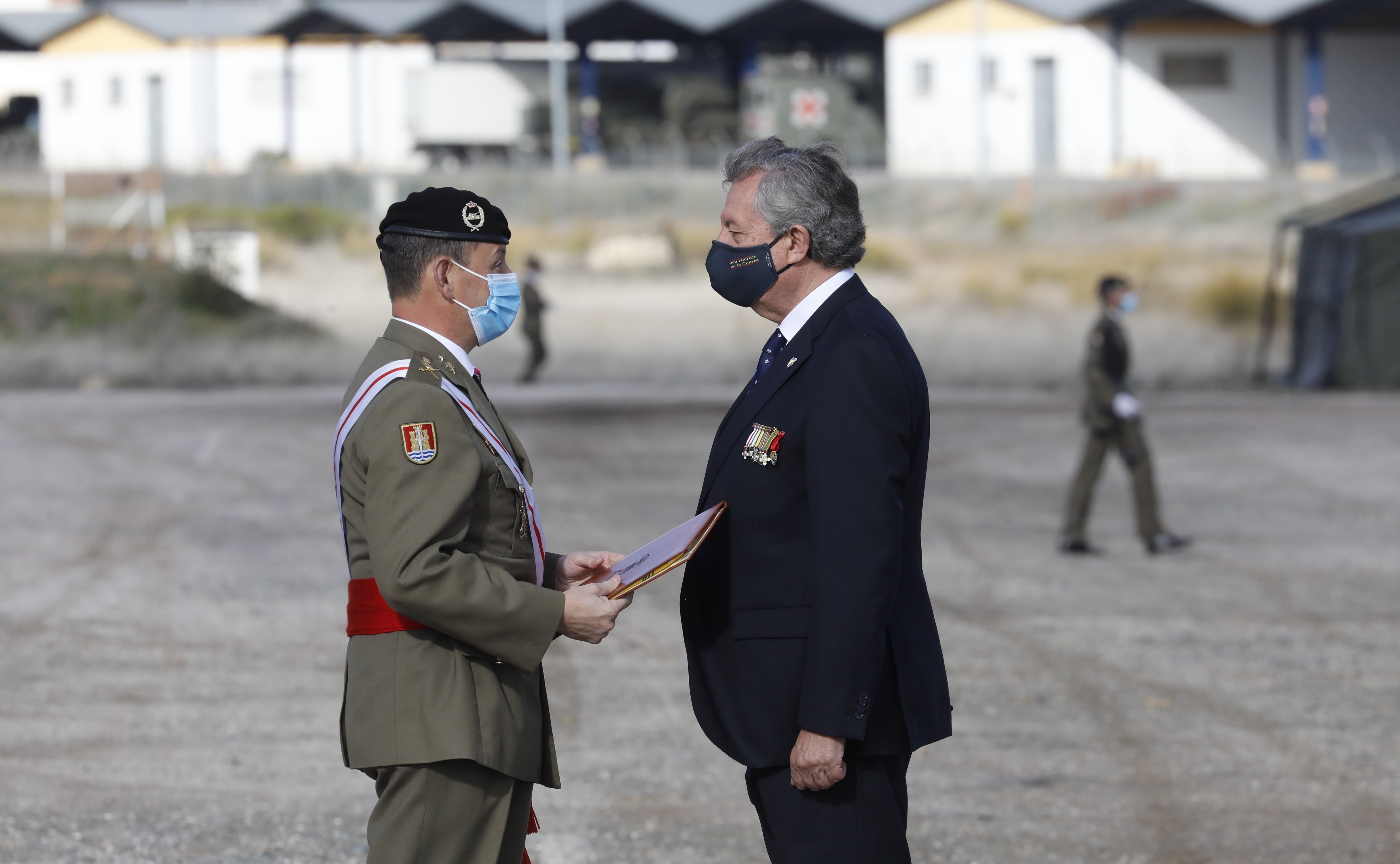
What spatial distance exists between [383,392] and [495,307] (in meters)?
0.36

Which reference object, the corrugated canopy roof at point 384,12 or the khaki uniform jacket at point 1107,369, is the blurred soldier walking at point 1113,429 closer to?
the khaki uniform jacket at point 1107,369

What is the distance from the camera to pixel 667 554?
127 inches

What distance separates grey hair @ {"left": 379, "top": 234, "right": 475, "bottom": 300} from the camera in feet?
10.8

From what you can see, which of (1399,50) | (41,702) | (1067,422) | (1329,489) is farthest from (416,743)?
(1399,50)

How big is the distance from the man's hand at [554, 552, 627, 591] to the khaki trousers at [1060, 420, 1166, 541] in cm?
824

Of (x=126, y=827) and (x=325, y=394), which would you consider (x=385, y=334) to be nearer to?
(x=126, y=827)

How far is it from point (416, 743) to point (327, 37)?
52902 millimetres

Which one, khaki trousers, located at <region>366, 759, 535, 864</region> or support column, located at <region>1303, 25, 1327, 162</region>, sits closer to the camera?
khaki trousers, located at <region>366, 759, 535, 864</region>

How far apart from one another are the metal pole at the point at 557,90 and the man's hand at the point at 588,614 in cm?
→ 4195

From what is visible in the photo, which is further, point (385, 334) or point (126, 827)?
point (126, 827)

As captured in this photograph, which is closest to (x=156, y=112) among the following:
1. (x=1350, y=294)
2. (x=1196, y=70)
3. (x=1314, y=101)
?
(x=1196, y=70)

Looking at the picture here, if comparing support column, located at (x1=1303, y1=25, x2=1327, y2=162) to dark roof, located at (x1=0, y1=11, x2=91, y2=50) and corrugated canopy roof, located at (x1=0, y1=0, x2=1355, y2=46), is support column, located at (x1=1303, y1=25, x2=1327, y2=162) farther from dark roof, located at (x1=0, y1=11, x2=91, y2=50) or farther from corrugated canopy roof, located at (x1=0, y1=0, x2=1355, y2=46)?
dark roof, located at (x1=0, y1=11, x2=91, y2=50)

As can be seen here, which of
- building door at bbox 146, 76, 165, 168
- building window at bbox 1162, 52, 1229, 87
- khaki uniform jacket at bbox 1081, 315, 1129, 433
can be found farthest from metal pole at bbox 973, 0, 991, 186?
khaki uniform jacket at bbox 1081, 315, 1129, 433

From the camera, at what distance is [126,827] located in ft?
18.1
